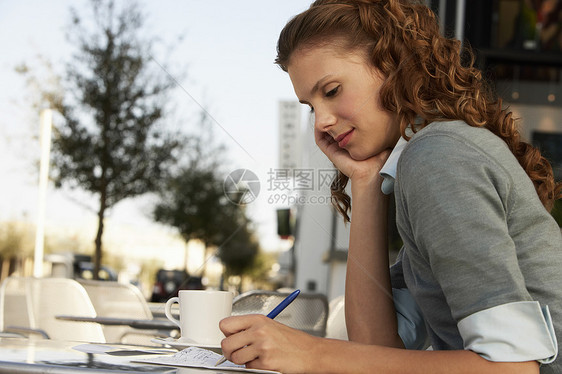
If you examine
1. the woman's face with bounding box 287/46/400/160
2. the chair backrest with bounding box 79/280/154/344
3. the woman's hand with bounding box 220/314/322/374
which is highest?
the woman's face with bounding box 287/46/400/160

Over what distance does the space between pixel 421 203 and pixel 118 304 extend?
234cm

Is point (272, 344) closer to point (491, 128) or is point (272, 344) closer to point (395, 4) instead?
point (491, 128)

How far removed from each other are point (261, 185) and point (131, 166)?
3938 mm

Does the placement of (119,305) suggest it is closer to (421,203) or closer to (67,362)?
(67,362)

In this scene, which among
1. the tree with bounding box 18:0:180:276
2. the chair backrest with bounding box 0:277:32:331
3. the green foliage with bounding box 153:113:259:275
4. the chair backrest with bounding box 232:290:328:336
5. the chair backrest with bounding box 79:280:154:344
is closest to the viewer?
the chair backrest with bounding box 232:290:328:336

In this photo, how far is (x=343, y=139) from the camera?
0.85 m

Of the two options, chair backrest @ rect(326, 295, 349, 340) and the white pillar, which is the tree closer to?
the white pillar

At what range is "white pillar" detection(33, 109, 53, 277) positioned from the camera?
471 centimetres

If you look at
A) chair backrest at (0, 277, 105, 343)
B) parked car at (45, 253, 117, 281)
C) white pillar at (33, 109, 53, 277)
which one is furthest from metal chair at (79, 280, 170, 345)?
white pillar at (33, 109, 53, 277)

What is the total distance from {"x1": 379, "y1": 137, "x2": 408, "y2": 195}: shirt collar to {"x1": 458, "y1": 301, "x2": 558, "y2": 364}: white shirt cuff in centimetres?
23

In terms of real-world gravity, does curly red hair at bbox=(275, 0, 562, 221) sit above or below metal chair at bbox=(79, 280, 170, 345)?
above

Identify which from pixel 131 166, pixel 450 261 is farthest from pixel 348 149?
pixel 131 166

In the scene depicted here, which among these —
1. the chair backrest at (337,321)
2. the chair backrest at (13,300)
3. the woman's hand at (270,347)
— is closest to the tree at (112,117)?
the chair backrest at (13,300)

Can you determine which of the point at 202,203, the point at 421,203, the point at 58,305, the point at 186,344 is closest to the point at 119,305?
the point at 58,305
